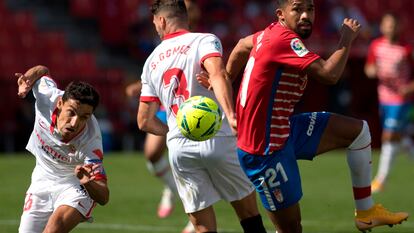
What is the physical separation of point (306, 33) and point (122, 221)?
5.05 metres

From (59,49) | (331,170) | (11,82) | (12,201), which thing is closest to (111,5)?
(59,49)

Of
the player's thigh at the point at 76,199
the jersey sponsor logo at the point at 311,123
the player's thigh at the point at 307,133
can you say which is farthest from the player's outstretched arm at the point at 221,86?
the player's thigh at the point at 76,199

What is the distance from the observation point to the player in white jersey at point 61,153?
8.06m

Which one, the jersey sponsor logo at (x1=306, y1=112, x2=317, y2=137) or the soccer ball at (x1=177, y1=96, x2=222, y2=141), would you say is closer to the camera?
the soccer ball at (x1=177, y1=96, x2=222, y2=141)

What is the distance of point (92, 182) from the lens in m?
7.69

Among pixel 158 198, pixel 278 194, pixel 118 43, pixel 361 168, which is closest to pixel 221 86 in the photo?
pixel 278 194

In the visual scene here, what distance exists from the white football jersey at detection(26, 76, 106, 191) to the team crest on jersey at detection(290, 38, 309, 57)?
1978 millimetres

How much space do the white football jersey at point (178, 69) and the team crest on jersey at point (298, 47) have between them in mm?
599

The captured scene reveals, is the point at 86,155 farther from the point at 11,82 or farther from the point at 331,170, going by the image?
the point at 11,82

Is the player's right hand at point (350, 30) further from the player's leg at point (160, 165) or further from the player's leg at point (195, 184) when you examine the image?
the player's leg at point (160, 165)

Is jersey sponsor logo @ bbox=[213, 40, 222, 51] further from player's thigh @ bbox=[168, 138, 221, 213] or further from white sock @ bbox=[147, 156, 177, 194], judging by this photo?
white sock @ bbox=[147, 156, 177, 194]

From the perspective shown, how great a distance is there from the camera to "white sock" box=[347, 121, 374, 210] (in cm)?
823

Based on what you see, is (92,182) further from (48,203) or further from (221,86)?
(221,86)

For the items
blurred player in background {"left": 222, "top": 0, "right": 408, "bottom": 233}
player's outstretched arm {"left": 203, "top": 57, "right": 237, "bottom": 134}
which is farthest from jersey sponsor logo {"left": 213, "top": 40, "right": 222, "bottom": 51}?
blurred player in background {"left": 222, "top": 0, "right": 408, "bottom": 233}
